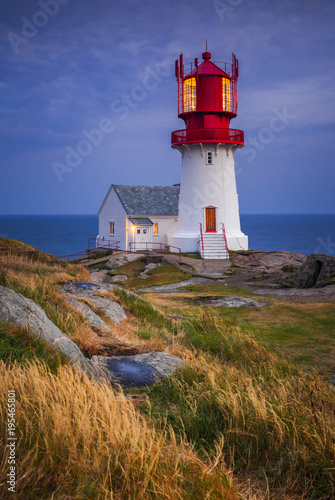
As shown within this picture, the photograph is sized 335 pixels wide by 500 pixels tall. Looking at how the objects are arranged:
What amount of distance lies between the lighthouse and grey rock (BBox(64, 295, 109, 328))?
2439 cm

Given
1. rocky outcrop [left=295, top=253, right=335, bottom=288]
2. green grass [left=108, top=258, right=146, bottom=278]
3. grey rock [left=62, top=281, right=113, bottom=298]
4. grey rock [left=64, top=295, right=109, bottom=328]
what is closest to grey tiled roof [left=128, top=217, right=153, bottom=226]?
green grass [left=108, top=258, right=146, bottom=278]

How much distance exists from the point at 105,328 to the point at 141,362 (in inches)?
74.3

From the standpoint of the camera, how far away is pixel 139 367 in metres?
6.74

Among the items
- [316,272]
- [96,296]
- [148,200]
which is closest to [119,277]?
[316,272]

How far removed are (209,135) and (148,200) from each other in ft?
28.6

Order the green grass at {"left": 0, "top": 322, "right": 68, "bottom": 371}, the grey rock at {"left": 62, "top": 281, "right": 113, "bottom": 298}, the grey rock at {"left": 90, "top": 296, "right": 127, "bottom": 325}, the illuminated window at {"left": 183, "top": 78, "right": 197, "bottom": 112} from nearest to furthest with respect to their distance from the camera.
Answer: the green grass at {"left": 0, "top": 322, "right": 68, "bottom": 371}
the grey rock at {"left": 90, "top": 296, "right": 127, "bottom": 325}
the grey rock at {"left": 62, "top": 281, "right": 113, "bottom": 298}
the illuminated window at {"left": 183, "top": 78, "right": 197, "bottom": 112}

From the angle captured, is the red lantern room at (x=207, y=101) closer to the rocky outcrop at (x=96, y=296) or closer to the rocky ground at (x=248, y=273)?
the rocky ground at (x=248, y=273)

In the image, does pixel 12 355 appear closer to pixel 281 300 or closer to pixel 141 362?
pixel 141 362

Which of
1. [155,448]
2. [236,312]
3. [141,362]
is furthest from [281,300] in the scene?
[155,448]

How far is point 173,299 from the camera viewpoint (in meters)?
18.9

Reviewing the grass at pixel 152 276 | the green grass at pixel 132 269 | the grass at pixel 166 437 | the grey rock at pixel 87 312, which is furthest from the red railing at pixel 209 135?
the grass at pixel 166 437

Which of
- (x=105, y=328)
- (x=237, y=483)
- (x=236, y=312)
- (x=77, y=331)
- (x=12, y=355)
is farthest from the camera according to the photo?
(x=236, y=312)

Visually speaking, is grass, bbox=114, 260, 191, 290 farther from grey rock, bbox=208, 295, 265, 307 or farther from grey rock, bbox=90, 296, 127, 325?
grey rock, bbox=90, 296, 127, 325

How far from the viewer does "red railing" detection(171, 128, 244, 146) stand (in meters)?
34.4
